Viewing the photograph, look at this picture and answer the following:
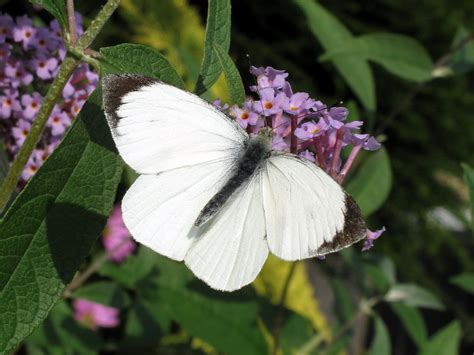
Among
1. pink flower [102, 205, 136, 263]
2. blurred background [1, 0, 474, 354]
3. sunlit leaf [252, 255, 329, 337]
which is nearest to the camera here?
pink flower [102, 205, 136, 263]

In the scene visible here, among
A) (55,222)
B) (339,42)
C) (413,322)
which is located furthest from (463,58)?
(55,222)

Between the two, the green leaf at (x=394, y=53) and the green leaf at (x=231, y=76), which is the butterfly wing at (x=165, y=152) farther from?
the green leaf at (x=394, y=53)

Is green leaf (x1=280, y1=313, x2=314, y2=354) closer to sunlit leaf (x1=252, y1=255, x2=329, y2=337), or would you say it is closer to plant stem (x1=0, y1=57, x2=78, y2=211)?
plant stem (x1=0, y1=57, x2=78, y2=211)

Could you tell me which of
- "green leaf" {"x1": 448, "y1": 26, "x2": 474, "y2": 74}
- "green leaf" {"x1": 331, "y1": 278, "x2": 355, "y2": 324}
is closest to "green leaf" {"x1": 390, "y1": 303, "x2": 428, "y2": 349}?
"green leaf" {"x1": 331, "y1": 278, "x2": 355, "y2": 324}

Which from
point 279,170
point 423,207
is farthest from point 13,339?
point 423,207

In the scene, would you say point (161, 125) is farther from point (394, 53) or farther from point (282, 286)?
point (282, 286)

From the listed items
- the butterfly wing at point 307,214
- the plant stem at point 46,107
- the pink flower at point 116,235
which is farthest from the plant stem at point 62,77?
the pink flower at point 116,235

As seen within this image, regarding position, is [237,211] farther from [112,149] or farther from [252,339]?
[252,339]

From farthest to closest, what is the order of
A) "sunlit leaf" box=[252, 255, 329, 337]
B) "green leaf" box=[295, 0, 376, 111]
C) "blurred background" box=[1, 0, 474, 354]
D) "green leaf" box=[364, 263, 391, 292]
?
"blurred background" box=[1, 0, 474, 354]
"sunlit leaf" box=[252, 255, 329, 337]
"green leaf" box=[364, 263, 391, 292]
"green leaf" box=[295, 0, 376, 111]

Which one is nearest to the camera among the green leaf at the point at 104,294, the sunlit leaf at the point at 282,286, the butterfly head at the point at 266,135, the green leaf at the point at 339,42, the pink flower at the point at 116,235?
the butterfly head at the point at 266,135
